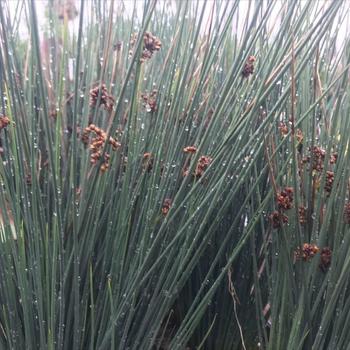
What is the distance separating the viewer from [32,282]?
1155 millimetres

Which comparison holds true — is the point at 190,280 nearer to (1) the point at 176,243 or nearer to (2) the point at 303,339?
(1) the point at 176,243

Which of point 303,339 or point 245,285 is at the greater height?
point 303,339

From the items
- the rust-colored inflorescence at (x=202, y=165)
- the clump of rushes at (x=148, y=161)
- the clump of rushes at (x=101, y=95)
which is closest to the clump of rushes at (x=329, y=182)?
the rust-colored inflorescence at (x=202, y=165)

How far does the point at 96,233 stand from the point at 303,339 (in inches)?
18.6

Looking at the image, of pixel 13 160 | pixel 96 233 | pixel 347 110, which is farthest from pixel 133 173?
pixel 347 110

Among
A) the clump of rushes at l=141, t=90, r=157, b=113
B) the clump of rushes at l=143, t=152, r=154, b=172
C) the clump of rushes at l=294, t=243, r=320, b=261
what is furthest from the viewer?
the clump of rushes at l=141, t=90, r=157, b=113

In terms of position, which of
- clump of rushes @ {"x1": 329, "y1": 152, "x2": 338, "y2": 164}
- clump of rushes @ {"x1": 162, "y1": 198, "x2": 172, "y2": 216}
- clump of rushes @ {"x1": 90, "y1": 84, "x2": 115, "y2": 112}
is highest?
clump of rushes @ {"x1": 90, "y1": 84, "x2": 115, "y2": 112}

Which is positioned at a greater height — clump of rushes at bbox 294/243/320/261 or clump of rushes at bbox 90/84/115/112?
clump of rushes at bbox 90/84/115/112

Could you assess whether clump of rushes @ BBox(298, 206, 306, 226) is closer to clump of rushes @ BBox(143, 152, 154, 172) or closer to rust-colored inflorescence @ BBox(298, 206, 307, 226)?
rust-colored inflorescence @ BBox(298, 206, 307, 226)

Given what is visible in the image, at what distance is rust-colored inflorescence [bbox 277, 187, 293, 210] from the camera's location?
1.15 metres

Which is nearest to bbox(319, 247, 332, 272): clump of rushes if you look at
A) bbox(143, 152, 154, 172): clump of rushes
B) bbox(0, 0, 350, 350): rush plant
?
bbox(0, 0, 350, 350): rush plant

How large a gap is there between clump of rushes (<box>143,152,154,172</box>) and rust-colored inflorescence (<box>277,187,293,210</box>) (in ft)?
0.93

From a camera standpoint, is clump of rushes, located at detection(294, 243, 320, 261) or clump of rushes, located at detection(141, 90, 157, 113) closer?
clump of rushes, located at detection(294, 243, 320, 261)

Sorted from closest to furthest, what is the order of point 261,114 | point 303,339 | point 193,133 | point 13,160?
point 303,339 < point 13,160 < point 193,133 < point 261,114
